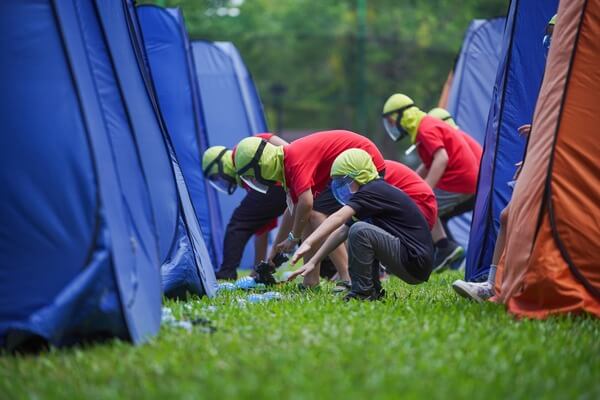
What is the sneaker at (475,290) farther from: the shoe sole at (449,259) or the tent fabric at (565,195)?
the shoe sole at (449,259)

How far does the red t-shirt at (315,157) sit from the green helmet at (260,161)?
8cm

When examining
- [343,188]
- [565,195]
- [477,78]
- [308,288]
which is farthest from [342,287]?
[477,78]

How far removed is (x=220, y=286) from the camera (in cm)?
782

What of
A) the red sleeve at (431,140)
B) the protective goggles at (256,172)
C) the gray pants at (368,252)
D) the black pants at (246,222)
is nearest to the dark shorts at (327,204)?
the protective goggles at (256,172)

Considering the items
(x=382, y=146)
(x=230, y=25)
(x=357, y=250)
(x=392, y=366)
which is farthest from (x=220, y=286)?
(x=382, y=146)

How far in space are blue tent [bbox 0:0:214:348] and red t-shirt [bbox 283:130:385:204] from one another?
238 cm

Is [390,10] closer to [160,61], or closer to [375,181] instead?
[160,61]

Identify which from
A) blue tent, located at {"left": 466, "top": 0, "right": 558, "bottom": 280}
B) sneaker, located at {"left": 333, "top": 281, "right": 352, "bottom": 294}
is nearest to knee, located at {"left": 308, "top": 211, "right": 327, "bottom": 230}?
sneaker, located at {"left": 333, "top": 281, "right": 352, "bottom": 294}

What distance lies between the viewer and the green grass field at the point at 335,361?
3.61 m

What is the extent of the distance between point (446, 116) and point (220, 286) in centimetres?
437

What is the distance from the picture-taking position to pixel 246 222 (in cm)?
938

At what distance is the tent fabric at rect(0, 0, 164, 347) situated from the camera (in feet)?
14.8

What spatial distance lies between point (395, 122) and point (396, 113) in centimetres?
10

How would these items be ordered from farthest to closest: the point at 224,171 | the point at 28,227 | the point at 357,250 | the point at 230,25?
the point at 230,25 → the point at 224,171 → the point at 357,250 → the point at 28,227
